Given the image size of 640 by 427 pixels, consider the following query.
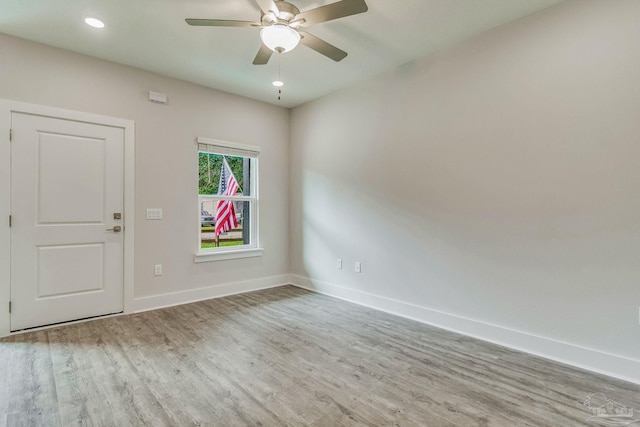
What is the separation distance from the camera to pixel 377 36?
2965 millimetres

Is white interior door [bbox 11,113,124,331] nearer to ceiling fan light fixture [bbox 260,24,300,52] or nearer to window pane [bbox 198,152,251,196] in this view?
window pane [bbox 198,152,251,196]

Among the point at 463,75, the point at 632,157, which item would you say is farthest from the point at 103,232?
A: the point at 632,157

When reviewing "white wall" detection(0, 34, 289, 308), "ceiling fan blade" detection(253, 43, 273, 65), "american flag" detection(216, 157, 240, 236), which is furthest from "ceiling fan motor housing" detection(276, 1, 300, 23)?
"american flag" detection(216, 157, 240, 236)

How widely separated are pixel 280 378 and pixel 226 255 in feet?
7.86

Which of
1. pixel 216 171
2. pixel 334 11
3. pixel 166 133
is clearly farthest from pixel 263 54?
pixel 216 171

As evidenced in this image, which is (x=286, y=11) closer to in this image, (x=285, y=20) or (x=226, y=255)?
(x=285, y=20)

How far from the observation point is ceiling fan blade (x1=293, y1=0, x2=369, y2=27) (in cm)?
201

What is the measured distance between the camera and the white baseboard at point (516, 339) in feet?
7.46

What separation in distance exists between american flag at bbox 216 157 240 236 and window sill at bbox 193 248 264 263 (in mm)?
315

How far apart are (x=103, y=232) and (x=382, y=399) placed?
Answer: 3.17 meters

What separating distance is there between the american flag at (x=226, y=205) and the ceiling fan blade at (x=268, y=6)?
2.50 metres

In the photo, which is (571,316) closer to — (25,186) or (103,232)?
(103,232)

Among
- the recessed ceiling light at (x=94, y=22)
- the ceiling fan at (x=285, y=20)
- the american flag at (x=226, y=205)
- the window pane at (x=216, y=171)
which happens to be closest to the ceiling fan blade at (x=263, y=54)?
the ceiling fan at (x=285, y=20)

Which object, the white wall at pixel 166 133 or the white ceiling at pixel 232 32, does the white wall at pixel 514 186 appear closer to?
the white ceiling at pixel 232 32
